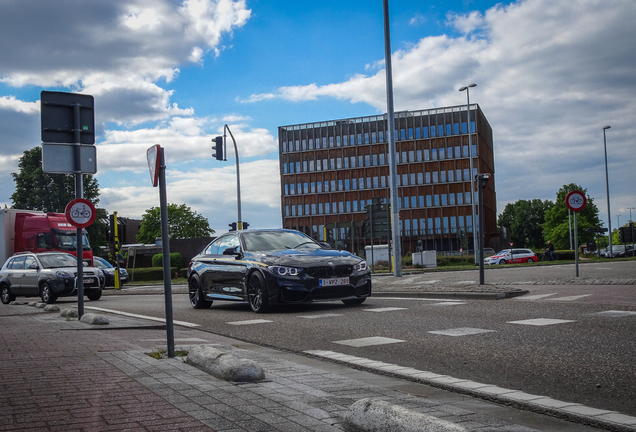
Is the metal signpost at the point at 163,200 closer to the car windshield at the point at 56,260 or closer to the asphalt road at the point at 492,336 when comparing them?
the asphalt road at the point at 492,336

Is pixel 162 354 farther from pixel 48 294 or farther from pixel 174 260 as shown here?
pixel 174 260

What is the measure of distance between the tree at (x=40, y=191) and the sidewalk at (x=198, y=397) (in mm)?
63782

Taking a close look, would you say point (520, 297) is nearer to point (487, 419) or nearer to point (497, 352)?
point (497, 352)

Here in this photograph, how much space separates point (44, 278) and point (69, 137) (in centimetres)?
1035

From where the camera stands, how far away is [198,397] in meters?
4.36

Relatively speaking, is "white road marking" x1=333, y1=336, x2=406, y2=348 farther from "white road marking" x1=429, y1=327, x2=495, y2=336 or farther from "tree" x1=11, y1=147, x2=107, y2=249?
"tree" x1=11, y1=147, x2=107, y2=249

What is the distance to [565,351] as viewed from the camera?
251 inches

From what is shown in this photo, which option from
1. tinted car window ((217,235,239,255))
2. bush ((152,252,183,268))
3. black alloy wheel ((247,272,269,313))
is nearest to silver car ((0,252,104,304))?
tinted car window ((217,235,239,255))

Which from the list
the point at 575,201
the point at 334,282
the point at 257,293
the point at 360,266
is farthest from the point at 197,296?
the point at 575,201

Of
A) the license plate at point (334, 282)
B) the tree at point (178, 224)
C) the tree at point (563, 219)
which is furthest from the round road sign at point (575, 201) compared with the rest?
the tree at point (178, 224)

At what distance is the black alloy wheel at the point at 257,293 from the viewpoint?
11602 mm

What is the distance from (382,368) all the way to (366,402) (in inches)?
96.9

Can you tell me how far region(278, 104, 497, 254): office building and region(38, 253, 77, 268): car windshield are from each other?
213ft

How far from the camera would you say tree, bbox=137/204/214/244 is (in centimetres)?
10156
